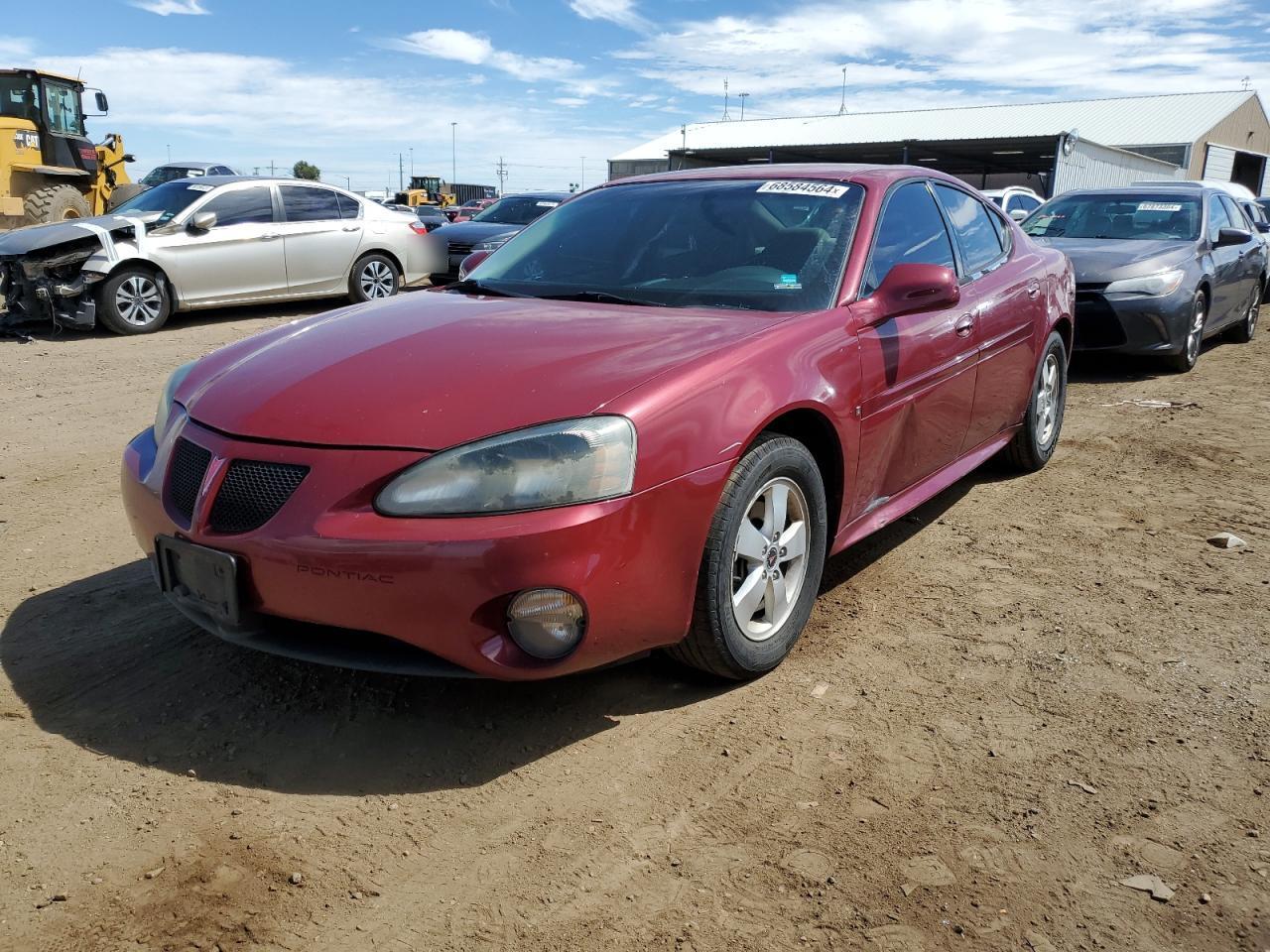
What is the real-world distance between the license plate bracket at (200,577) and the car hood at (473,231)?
1077 cm

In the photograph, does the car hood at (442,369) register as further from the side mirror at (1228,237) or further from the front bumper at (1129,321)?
the side mirror at (1228,237)

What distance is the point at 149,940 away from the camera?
199 cm

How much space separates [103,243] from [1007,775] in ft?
31.9

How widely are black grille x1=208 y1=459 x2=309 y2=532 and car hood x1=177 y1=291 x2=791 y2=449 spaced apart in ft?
0.28

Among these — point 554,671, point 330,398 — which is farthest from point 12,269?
point 554,671

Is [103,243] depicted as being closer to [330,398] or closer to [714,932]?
[330,398]

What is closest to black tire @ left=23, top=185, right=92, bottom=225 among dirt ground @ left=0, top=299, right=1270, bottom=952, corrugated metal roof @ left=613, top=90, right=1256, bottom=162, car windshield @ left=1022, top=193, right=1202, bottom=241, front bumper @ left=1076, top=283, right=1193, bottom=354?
dirt ground @ left=0, top=299, right=1270, bottom=952

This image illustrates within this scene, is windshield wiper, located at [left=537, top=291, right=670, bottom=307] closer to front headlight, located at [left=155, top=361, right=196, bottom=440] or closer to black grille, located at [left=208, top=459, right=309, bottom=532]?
front headlight, located at [left=155, top=361, right=196, bottom=440]

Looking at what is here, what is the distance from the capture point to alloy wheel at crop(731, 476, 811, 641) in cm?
290

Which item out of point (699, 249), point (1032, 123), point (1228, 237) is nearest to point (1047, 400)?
point (699, 249)

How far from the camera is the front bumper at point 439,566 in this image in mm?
2371

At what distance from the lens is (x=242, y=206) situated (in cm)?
1066

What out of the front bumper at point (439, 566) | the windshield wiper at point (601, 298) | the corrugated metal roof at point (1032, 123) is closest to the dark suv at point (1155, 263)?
the windshield wiper at point (601, 298)

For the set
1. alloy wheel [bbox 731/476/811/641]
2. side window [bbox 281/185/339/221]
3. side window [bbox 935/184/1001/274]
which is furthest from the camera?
side window [bbox 281/185/339/221]
